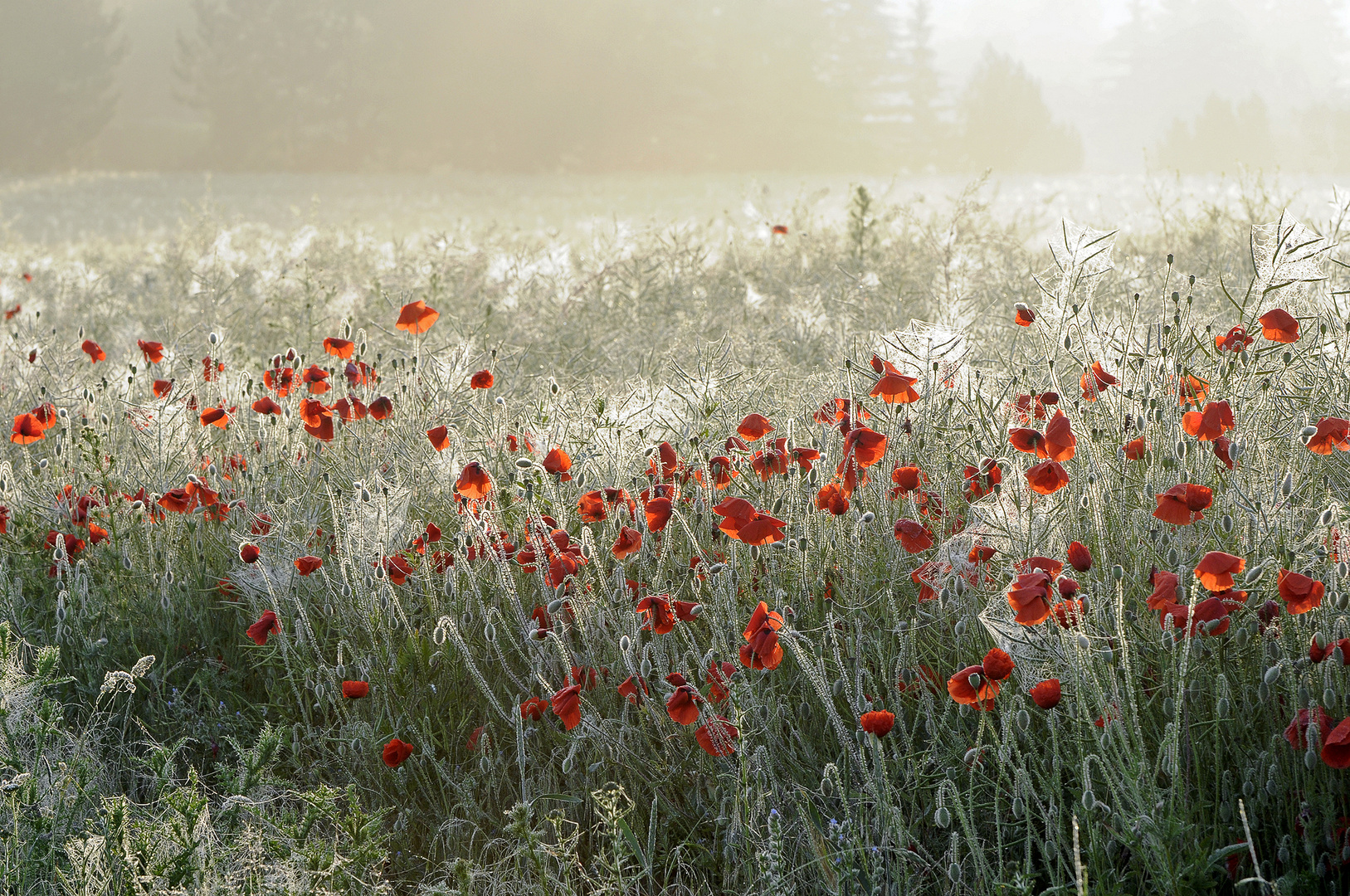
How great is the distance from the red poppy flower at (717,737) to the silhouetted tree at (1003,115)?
4383 centimetres

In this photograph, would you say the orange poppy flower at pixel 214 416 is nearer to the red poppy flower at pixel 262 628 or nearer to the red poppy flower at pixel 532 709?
the red poppy flower at pixel 262 628

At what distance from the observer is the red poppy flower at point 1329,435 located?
64.6 inches

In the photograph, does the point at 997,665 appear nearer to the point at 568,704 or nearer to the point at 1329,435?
the point at 568,704

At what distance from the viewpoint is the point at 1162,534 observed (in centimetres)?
180

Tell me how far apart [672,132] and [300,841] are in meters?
38.0

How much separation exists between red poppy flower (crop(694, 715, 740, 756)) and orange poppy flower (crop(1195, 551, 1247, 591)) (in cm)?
72

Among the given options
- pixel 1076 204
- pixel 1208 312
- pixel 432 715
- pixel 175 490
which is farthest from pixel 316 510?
pixel 1076 204

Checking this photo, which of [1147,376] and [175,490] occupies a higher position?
[1147,376]

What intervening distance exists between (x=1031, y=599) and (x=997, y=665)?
0.40ft

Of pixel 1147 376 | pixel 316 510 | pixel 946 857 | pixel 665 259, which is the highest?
pixel 665 259

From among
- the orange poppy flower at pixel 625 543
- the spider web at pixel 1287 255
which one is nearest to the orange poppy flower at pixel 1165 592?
the spider web at pixel 1287 255

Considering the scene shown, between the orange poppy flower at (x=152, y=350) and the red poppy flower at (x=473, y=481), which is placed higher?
the orange poppy flower at (x=152, y=350)

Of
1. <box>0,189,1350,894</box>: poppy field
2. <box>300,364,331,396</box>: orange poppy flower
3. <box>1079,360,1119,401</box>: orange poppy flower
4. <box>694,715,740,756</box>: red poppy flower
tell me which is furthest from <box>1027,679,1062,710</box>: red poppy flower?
<box>300,364,331,396</box>: orange poppy flower

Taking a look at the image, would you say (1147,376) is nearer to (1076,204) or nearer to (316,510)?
(316,510)
